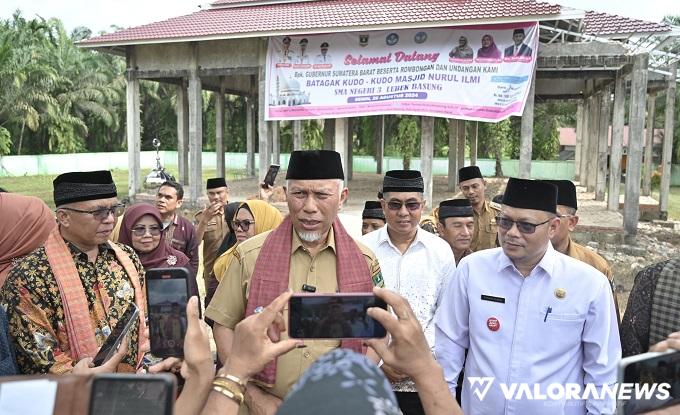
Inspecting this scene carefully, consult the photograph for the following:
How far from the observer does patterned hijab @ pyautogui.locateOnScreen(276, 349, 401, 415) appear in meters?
0.90

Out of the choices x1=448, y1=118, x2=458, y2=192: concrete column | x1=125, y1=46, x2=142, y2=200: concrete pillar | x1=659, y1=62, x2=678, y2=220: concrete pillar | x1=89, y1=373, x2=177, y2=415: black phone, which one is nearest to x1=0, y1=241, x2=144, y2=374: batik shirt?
x1=89, y1=373, x2=177, y2=415: black phone

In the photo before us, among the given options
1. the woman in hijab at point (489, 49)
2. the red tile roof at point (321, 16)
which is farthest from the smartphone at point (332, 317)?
the woman in hijab at point (489, 49)

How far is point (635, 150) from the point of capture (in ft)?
38.2

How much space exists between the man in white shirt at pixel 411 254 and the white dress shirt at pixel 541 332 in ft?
2.58

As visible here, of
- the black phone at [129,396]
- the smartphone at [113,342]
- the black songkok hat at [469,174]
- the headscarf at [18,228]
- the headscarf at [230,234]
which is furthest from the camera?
the black songkok hat at [469,174]

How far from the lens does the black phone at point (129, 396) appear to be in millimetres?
1169

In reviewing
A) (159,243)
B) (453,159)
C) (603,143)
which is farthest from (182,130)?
(159,243)

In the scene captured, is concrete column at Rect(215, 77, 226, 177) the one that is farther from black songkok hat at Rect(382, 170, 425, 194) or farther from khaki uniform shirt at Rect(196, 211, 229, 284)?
black songkok hat at Rect(382, 170, 425, 194)

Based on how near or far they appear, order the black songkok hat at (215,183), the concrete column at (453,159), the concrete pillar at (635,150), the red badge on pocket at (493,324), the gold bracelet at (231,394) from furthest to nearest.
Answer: the concrete column at (453,159), the concrete pillar at (635,150), the black songkok hat at (215,183), the red badge on pocket at (493,324), the gold bracelet at (231,394)

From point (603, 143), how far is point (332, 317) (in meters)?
15.5

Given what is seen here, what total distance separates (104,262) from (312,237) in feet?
3.95

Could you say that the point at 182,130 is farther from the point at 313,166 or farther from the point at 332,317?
the point at 332,317

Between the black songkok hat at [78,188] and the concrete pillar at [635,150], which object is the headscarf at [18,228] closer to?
the black songkok hat at [78,188]

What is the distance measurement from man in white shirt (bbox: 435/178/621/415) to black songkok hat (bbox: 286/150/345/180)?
0.84 metres
